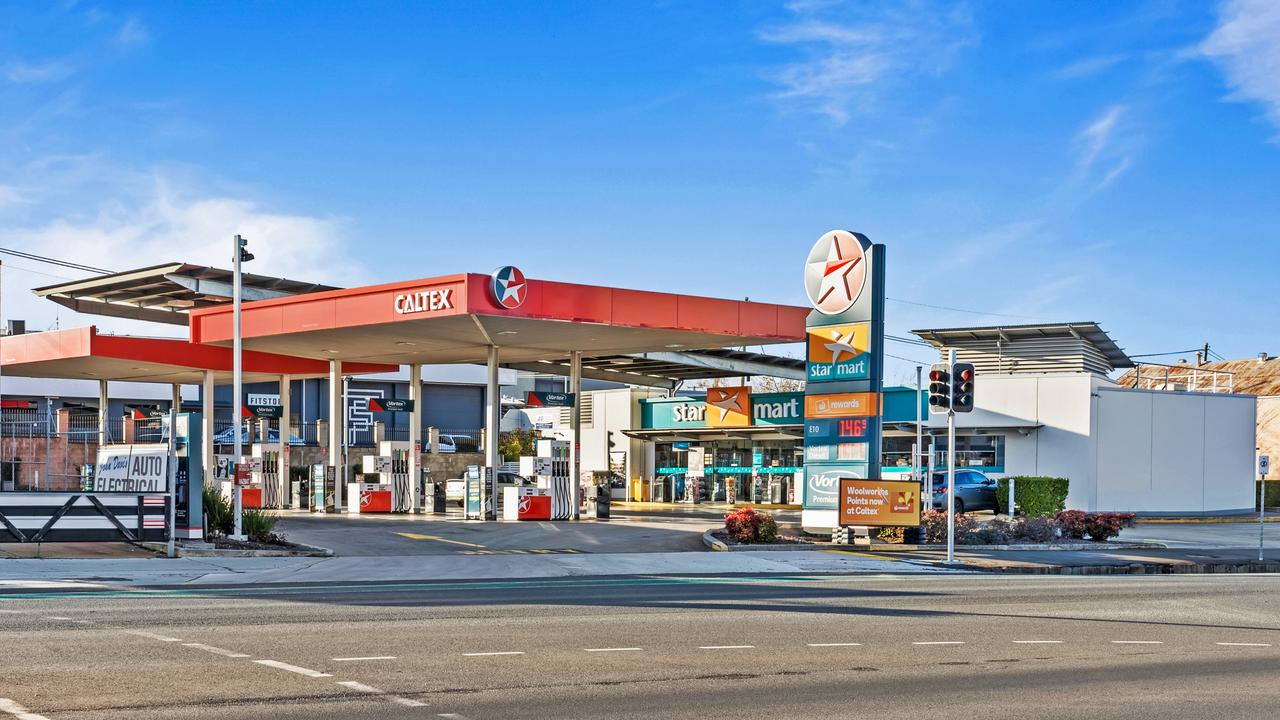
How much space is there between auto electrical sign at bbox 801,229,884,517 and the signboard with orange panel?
56.1ft

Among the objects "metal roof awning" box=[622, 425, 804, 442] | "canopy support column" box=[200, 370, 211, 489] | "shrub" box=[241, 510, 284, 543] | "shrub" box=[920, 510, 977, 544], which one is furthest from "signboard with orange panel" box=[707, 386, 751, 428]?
"shrub" box=[241, 510, 284, 543]

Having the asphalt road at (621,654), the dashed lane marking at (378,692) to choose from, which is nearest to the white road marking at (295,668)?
the asphalt road at (621,654)

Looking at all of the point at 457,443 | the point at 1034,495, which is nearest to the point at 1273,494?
the point at 1034,495

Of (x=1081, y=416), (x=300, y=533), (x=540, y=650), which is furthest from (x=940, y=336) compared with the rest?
(x=540, y=650)

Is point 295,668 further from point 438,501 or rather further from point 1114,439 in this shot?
point 1114,439

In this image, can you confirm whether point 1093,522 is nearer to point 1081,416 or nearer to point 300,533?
point 1081,416

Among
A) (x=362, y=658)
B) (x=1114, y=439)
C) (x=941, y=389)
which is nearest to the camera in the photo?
(x=362, y=658)

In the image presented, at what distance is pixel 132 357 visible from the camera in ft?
141

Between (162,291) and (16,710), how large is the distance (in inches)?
1279

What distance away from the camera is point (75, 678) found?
33.6ft

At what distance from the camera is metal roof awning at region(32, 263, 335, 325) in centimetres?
3678

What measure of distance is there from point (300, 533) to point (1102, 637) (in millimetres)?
20152

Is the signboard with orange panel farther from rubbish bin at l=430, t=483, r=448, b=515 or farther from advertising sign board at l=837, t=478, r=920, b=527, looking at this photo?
advertising sign board at l=837, t=478, r=920, b=527

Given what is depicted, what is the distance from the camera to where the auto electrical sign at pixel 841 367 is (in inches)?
1161
